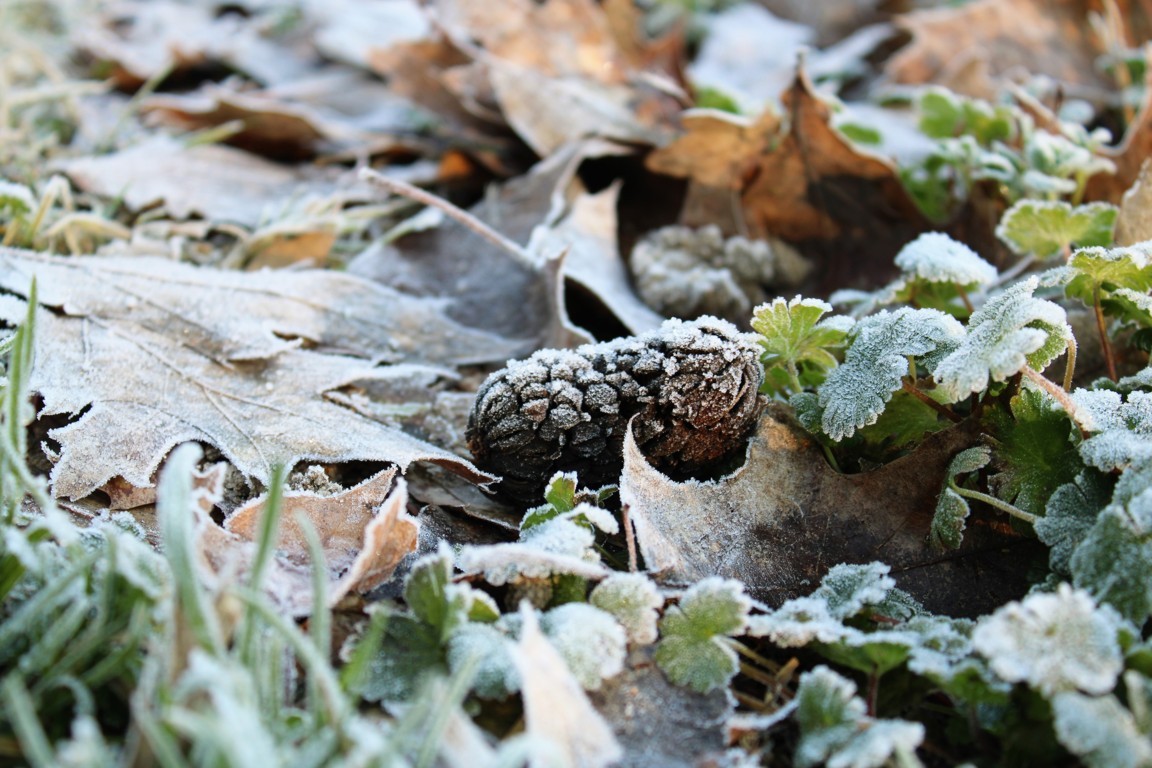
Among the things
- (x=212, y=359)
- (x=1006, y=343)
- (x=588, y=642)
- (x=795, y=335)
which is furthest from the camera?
(x=212, y=359)

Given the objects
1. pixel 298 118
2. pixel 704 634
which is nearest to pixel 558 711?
pixel 704 634

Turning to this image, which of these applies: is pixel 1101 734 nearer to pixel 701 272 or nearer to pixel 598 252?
pixel 701 272

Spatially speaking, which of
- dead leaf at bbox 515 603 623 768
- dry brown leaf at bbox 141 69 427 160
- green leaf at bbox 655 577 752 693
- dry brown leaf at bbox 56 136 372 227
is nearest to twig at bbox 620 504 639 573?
green leaf at bbox 655 577 752 693

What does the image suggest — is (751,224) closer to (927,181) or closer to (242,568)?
(927,181)

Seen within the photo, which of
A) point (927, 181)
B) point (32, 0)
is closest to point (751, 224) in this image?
point (927, 181)

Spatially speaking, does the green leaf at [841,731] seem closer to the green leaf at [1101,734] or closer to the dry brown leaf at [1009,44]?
the green leaf at [1101,734]

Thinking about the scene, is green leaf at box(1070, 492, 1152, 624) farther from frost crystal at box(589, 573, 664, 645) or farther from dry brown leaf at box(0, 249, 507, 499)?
dry brown leaf at box(0, 249, 507, 499)
